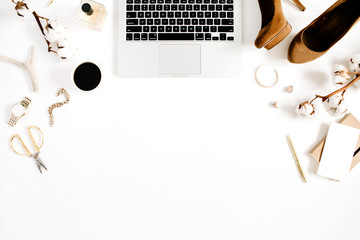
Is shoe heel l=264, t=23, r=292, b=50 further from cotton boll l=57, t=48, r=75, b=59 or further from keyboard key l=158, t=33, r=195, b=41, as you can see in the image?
cotton boll l=57, t=48, r=75, b=59

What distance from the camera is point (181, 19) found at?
872mm

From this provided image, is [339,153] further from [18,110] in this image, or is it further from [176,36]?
[18,110]

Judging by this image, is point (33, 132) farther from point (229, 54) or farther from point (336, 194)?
point (336, 194)

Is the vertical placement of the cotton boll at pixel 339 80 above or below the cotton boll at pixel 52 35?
below

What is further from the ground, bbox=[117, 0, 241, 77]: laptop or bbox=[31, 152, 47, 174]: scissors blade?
bbox=[117, 0, 241, 77]: laptop

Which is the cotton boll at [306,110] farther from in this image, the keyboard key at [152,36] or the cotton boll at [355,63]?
the keyboard key at [152,36]

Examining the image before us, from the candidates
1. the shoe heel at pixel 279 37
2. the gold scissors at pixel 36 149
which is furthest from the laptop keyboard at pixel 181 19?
the gold scissors at pixel 36 149

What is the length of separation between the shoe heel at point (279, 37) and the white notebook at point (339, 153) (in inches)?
11.6

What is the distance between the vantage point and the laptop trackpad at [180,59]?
0.88 metres

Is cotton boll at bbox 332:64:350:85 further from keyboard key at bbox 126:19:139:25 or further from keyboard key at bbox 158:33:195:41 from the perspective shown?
keyboard key at bbox 126:19:139:25

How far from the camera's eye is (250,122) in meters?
0.89

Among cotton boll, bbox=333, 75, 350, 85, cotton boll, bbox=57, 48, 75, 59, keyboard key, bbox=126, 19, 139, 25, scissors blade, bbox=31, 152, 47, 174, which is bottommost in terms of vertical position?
scissors blade, bbox=31, 152, 47, 174

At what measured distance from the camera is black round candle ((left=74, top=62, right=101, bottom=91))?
858 millimetres

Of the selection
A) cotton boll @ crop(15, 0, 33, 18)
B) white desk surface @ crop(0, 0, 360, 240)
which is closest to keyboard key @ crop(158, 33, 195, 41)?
white desk surface @ crop(0, 0, 360, 240)
